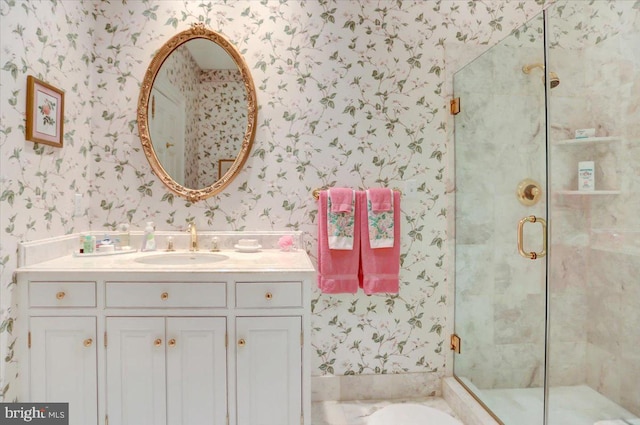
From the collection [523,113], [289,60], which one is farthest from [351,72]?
[523,113]

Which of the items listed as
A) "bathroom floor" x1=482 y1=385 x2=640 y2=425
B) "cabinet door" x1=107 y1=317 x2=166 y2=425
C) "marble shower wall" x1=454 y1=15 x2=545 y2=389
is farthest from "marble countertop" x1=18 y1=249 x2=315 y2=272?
"bathroom floor" x1=482 y1=385 x2=640 y2=425

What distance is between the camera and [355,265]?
6.78 ft

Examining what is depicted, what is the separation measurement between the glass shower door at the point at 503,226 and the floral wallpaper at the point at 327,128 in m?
0.13

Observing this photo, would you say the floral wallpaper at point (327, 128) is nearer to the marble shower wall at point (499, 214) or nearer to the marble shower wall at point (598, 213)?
the marble shower wall at point (499, 214)

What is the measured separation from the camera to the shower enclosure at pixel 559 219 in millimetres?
1785

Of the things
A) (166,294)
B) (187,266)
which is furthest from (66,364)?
(187,266)

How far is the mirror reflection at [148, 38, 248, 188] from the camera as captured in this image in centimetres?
211

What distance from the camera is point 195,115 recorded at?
6.90 ft

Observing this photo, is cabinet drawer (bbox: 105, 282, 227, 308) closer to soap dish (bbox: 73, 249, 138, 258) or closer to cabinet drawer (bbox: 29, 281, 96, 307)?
cabinet drawer (bbox: 29, 281, 96, 307)

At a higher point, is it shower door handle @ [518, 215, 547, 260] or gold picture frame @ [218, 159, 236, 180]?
gold picture frame @ [218, 159, 236, 180]

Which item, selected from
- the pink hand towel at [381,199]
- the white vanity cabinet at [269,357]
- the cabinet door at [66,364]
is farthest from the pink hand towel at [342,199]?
the cabinet door at [66,364]

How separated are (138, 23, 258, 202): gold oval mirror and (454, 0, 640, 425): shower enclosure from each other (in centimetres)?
136

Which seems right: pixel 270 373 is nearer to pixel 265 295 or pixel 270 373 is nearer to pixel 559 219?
pixel 265 295

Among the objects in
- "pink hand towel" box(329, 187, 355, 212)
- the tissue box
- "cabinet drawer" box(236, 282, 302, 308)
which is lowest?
"cabinet drawer" box(236, 282, 302, 308)
